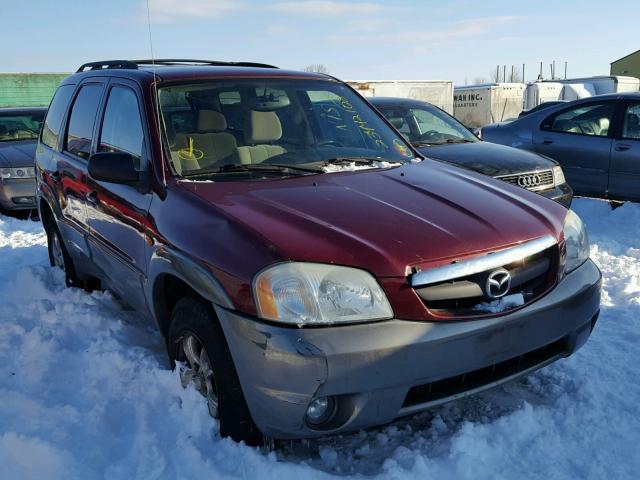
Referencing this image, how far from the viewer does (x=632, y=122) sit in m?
7.12

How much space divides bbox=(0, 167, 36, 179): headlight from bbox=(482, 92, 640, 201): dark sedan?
22.1 feet

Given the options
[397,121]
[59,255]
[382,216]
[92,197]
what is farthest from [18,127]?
[382,216]

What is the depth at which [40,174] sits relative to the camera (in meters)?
4.97

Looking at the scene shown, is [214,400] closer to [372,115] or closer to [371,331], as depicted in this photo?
[371,331]

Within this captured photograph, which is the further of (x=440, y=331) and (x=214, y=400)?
(x=214, y=400)

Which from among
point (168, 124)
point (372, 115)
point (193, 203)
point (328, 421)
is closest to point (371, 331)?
point (328, 421)

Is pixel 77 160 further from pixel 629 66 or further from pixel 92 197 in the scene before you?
pixel 629 66

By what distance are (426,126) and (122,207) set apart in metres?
4.76

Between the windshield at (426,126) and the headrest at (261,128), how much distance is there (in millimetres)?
3644

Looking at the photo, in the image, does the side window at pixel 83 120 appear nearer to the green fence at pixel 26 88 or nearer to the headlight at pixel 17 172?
the headlight at pixel 17 172

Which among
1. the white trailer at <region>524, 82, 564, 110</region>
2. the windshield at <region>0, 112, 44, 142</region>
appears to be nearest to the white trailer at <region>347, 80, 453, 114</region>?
the white trailer at <region>524, 82, 564, 110</region>

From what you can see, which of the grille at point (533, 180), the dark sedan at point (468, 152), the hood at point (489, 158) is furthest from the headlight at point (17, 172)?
the grille at point (533, 180)

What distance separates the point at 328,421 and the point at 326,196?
1.03 meters

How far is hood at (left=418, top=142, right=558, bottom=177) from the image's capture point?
19.8 ft
